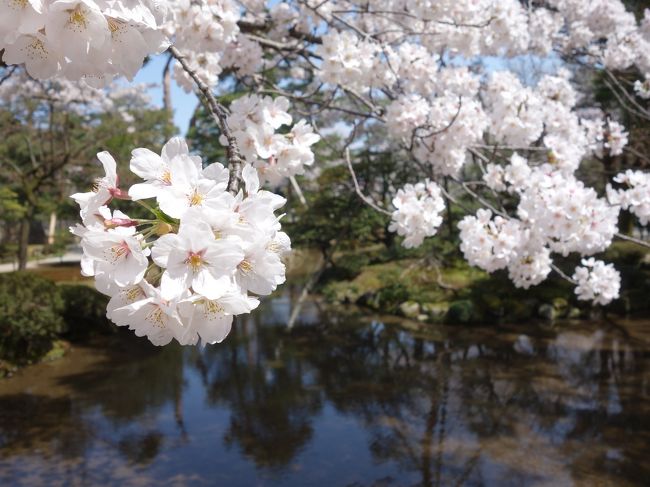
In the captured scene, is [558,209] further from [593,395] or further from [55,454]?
[55,454]

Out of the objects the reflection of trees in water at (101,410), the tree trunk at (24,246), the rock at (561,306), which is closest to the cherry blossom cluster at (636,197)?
the reflection of trees in water at (101,410)

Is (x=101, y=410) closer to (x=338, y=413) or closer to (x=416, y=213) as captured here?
(x=338, y=413)

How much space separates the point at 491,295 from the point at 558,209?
21.7 ft

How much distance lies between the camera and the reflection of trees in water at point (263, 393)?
416 cm

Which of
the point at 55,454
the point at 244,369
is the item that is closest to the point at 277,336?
the point at 244,369

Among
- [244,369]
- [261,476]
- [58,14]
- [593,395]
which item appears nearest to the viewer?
[58,14]

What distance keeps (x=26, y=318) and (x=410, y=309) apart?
5.43 m

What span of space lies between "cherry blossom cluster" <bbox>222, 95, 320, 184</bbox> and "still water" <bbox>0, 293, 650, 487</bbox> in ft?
8.56

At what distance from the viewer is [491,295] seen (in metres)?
8.70

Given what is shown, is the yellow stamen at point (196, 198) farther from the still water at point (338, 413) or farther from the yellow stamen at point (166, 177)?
the still water at point (338, 413)

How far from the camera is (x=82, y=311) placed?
6.97 m

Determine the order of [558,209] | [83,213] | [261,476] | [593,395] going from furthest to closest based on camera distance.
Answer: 1. [593,395]
2. [261,476]
3. [558,209]
4. [83,213]

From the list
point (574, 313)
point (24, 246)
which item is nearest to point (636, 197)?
point (574, 313)

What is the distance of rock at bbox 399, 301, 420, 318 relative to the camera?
8.68 m
